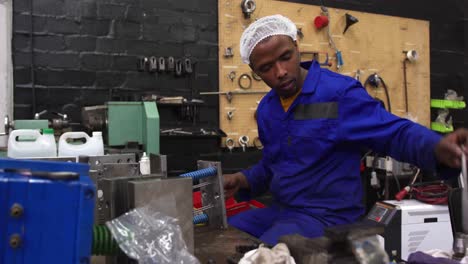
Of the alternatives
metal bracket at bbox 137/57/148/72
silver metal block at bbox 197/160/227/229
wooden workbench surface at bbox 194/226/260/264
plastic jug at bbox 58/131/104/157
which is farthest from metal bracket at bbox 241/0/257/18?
wooden workbench surface at bbox 194/226/260/264

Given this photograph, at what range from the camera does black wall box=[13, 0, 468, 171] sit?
271 cm

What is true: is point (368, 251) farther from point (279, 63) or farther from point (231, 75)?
point (231, 75)

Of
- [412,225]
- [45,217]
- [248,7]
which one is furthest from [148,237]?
[248,7]

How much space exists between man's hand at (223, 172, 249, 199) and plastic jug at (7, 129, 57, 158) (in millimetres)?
759

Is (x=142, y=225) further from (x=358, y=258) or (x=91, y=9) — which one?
(x=91, y=9)

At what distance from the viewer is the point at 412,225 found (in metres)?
2.54

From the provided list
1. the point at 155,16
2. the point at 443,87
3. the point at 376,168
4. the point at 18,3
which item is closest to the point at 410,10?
the point at 443,87

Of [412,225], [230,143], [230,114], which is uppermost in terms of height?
[230,114]

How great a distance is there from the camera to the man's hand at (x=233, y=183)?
1838 mm

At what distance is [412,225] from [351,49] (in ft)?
5.47

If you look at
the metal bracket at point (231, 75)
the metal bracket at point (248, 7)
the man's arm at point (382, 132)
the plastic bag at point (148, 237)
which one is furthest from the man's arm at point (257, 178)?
the metal bracket at point (248, 7)

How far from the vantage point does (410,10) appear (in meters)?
3.93

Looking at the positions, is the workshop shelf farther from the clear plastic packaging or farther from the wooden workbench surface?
the clear plastic packaging

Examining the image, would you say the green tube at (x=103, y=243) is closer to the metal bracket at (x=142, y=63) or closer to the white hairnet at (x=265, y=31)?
the white hairnet at (x=265, y=31)
